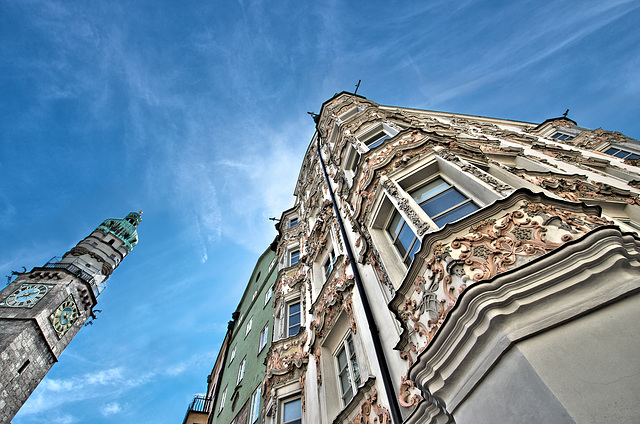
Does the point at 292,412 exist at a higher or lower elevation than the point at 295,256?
lower

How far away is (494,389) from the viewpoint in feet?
13.0

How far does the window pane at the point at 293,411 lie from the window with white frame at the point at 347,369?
2.07 meters

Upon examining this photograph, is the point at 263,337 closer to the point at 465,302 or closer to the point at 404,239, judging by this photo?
the point at 404,239

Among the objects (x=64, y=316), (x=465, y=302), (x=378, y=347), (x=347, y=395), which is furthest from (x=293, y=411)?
(x=64, y=316)

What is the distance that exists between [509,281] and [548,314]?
53 cm

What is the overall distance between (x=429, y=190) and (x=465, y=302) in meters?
4.41

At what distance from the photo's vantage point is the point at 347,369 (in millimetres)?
9148

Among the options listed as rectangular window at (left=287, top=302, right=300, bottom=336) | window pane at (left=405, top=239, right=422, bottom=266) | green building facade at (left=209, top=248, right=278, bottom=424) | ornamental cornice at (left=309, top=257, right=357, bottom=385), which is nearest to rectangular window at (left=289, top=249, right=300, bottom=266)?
green building facade at (left=209, top=248, right=278, bottom=424)

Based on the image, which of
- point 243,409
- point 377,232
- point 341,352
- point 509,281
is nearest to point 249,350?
point 243,409

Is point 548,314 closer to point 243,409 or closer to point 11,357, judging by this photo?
point 243,409

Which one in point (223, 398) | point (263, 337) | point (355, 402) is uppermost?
point (263, 337)

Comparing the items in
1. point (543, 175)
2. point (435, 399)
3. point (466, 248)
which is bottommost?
point (435, 399)

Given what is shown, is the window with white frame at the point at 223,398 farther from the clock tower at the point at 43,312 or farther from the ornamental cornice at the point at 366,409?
the clock tower at the point at 43,312

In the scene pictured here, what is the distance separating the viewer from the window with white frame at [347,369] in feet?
27.4
